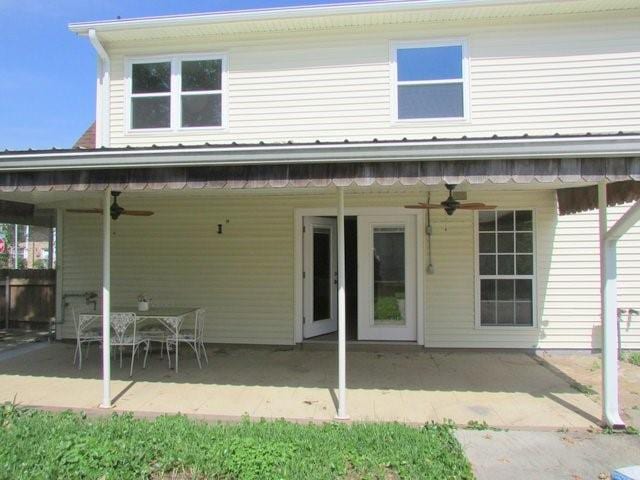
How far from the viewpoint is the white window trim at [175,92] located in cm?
847

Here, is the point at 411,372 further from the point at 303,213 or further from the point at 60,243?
the point at 60,243

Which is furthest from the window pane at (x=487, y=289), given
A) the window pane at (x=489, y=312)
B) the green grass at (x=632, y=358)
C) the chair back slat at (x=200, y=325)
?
the chair back slat at (x=200, y=325)

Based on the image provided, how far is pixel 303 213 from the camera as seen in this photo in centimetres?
855

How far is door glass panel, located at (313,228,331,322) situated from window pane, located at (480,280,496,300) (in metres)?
2.80

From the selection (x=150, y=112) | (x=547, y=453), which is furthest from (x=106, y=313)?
(x=547, y=453)

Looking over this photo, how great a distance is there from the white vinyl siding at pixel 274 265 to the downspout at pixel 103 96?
1299 millimetres

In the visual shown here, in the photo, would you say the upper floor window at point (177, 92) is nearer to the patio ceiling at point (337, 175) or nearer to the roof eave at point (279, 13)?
the roof eave at point (279, 13)

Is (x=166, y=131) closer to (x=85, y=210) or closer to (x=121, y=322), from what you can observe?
(x=85, y=210)

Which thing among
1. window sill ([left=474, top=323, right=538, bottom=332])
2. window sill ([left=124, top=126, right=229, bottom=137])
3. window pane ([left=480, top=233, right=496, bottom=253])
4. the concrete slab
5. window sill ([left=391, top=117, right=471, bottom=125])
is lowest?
the concrete slab

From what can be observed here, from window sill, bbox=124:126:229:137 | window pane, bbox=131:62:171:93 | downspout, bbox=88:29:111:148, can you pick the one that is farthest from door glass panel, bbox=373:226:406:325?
downspout, bbox=88:29:111:148

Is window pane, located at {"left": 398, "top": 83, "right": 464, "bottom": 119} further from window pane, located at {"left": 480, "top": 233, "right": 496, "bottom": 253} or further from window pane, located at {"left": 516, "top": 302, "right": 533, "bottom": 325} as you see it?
window pane, located at {"left": 516, "top": 302, "right": 533, "bottom": 325}

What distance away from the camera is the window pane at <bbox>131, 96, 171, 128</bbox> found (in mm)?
8648

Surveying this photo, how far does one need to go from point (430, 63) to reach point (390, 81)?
739 millimetres

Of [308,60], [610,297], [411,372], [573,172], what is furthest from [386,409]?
[308,60]
